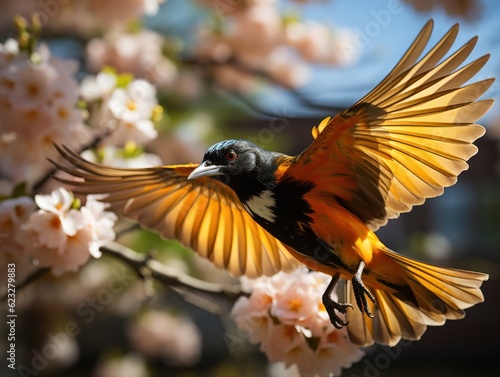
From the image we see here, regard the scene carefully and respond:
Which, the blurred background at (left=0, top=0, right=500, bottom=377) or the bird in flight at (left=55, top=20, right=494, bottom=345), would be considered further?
the blurred background at (left=0, top=0, right=500, bottom=377)

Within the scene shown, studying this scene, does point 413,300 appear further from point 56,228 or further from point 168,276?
point 56,228

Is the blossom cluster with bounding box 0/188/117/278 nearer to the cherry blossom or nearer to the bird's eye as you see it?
the cherry blossom

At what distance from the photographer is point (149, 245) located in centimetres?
262

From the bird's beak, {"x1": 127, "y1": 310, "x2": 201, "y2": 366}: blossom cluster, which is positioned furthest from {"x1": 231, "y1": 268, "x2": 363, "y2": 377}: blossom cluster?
{"x1": 127, "y1": 310, "x2": 201, "y2": 366}: blossom cluster

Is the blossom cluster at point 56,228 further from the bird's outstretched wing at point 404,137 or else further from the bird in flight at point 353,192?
the bird's outstretched wing at point 404,137

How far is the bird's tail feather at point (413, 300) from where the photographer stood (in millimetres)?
1064

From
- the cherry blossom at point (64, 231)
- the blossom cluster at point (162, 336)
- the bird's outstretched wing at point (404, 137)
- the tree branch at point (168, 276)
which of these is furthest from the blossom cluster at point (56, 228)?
the blossom cluster at point (162, 336)

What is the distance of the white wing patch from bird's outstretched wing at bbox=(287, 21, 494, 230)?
0.18ft

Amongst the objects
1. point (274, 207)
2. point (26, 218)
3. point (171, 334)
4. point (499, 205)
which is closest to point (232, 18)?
point (171, 334)

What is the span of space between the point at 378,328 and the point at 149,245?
158 cm

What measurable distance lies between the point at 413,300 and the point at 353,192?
25 centimetres

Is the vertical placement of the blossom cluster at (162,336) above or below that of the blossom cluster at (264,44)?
below

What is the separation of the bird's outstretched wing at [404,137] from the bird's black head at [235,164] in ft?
0.16

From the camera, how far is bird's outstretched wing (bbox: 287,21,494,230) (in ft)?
2.78
